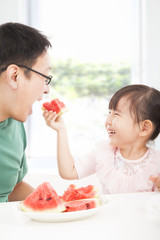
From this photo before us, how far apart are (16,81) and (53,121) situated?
13.1 inches

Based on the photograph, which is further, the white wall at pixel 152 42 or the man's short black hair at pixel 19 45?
the white wall at pixel 152 42

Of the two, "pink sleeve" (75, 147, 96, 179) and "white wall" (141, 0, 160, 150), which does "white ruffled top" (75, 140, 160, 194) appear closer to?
"pink sleeve" (75, 147, 96, 179)

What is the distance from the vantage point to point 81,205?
1.01 metres

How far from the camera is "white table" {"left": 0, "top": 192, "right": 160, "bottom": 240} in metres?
0.84

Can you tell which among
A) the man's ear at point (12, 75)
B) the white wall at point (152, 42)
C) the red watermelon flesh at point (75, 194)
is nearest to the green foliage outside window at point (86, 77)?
the white wall at point (152, 42)

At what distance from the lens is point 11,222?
959 millimetres

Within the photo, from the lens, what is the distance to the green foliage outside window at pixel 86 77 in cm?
337

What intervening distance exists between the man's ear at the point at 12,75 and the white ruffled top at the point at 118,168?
22.1 inches

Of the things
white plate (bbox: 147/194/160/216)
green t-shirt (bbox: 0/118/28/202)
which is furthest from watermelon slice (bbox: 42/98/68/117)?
white plate (bbox: 147/194/160/216)

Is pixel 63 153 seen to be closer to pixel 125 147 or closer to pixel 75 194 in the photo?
pixel 125 147

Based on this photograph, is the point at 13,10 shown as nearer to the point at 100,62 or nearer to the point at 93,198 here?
the point at 100,62

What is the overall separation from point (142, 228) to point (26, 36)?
1048 mm

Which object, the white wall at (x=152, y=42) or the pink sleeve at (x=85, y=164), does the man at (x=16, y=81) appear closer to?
the pink sleeve at (x=85, y=164)

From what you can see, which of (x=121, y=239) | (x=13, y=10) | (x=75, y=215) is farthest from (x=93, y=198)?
(x=13, y=10)
